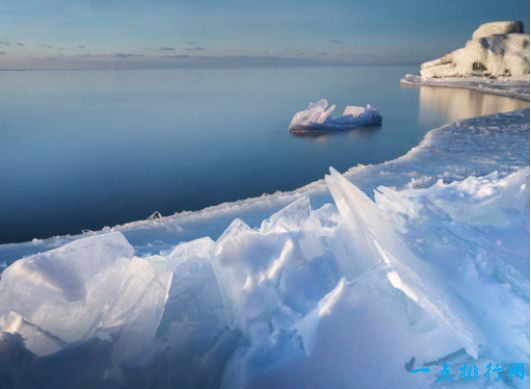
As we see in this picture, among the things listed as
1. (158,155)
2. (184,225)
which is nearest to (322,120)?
(158,155)

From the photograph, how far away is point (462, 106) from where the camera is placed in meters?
19.8

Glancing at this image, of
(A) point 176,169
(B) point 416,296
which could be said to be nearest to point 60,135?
(A) point 176,169

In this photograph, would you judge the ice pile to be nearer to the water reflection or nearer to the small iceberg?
the small iceberg

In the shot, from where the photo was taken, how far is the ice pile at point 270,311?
173cm

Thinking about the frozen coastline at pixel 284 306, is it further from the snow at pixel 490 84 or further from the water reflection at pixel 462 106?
the snow at pixel 490 84

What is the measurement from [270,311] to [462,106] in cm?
2054

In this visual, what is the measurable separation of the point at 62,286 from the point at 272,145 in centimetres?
1031

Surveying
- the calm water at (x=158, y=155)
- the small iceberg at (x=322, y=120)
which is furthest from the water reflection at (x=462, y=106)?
the small iceberg at (x=322, y=120)

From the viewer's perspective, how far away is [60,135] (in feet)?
46.5

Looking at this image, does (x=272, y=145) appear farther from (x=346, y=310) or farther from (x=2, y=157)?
(x=346, y=310)

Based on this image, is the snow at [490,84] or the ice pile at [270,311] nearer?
the ice pile at [270,311]

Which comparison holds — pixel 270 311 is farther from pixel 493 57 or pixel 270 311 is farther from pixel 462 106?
pixel 493 57

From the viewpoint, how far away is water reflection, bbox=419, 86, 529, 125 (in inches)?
665

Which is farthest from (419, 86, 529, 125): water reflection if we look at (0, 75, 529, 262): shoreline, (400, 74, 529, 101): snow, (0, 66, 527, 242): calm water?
(0, 75, 529, 262): shoreline
